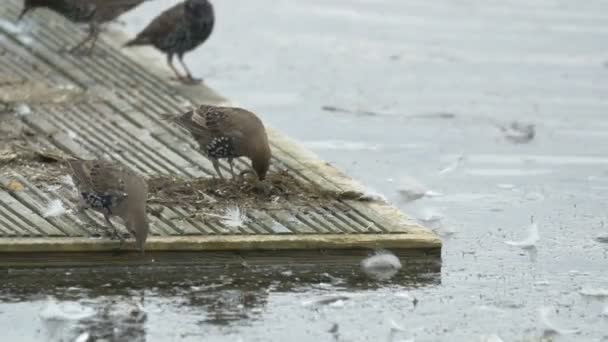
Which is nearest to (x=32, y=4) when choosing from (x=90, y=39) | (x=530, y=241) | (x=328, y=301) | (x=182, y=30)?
(x=90, y=39)

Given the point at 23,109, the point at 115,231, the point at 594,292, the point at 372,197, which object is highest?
the point at 23,109

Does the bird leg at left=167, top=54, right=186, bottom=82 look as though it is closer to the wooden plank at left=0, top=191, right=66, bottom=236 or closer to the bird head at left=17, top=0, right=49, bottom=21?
the bird head at left=17, top=0, right=49, bottom=21

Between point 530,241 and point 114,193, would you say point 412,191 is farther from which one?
point 114,193

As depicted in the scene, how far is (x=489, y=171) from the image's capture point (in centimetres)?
1167

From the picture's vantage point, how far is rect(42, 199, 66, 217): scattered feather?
31.3 feet

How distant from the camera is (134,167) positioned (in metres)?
10.7

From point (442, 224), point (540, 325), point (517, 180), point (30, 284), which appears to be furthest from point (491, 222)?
point (30, 284)

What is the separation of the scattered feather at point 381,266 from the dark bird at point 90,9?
17.6 feet

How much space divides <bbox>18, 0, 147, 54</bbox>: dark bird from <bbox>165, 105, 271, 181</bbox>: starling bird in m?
3.77

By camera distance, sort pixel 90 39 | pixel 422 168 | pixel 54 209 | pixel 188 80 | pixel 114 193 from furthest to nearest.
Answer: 1. pixel 90 39
2. pixel 188 80
3. pixel 422 168
4. pixel 54 209
5. pixel 114 193

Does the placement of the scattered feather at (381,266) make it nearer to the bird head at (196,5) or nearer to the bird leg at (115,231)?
the bird leg at (115,231)

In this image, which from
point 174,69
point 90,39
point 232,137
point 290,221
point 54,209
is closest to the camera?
point 54,209

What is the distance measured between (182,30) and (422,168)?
2944 mm

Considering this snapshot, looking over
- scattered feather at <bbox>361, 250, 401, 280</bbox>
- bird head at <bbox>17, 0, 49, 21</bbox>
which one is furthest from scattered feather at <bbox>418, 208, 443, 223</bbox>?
bird head at <bbox>17, 0, 49, 21</bbox>
